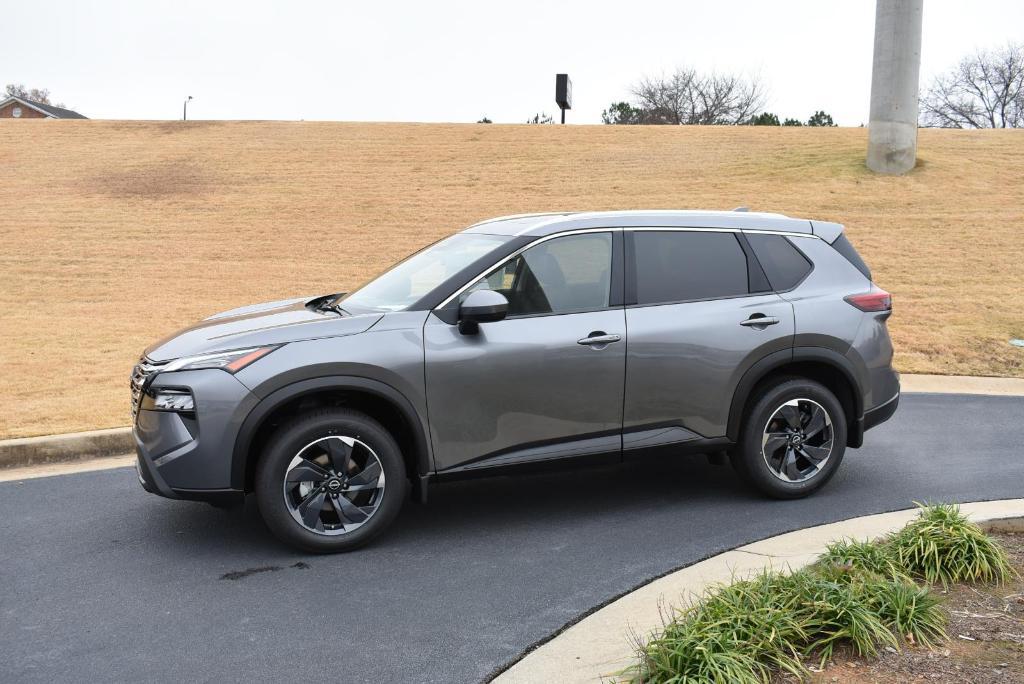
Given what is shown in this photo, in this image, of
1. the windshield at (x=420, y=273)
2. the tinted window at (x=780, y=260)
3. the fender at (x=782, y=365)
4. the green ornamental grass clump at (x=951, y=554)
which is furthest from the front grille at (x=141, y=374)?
the green ornamental grass clump at (x=951, y=554)

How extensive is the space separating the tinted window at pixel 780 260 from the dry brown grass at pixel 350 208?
5337 mm

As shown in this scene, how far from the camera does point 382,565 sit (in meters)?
5.18

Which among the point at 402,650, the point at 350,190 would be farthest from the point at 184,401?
the point at 350,190

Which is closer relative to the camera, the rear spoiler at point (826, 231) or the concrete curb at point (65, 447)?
the rear spoiler at point (826, 231)

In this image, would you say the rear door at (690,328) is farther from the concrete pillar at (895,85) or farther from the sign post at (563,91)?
the sign post at (563,91)

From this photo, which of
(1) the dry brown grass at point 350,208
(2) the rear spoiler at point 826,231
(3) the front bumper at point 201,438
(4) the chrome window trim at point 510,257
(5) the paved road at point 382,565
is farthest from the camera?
(1) the dry brown grass at point 350,208

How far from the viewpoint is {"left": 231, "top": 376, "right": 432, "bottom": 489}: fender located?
16.5 ft

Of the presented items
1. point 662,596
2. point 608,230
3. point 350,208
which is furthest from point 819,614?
point 350,208

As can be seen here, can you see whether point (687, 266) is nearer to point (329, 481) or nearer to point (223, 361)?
point (329, 481)

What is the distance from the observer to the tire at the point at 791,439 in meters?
6.06

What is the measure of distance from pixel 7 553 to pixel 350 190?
2151cm

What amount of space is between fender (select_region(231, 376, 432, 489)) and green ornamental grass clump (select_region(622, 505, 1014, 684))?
180 cm

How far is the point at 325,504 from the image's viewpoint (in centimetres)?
525

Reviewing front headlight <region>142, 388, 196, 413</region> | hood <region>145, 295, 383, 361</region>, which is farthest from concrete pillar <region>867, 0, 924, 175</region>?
front headlight <region>142, 388, 196, 413</region>
